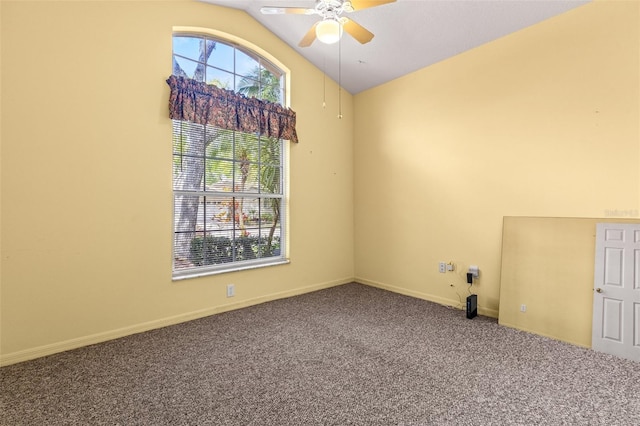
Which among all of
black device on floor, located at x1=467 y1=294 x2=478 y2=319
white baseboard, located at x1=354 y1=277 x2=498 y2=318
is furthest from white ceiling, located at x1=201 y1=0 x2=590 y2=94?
white baseboard, located at x1=354 y1=277 x2=498 y2=318

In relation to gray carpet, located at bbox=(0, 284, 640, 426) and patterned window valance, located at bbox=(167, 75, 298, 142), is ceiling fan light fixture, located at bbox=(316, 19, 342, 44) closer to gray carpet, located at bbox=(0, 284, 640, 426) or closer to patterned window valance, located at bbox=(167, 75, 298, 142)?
patterned window valance, located at bbox=(167, 75, 298, 142)

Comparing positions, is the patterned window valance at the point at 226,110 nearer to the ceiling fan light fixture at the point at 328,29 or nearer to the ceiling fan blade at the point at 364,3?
the ceiling fan light fixture at the point at 328,29

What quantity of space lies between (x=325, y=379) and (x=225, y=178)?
2540mm

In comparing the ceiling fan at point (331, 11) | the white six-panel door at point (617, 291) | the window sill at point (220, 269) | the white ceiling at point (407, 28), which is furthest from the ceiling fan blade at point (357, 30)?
the window sill at point (220, 269)

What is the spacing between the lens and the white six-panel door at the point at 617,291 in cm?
258

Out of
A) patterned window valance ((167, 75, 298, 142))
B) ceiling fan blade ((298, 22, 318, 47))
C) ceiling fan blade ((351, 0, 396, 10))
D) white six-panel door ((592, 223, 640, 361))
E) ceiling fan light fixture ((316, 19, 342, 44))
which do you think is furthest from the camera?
patterned window valance ((167, 75, 298, 142))

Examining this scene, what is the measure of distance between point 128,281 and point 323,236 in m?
2.55

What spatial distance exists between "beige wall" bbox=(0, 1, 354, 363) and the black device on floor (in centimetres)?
261

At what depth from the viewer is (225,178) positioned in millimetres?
3854

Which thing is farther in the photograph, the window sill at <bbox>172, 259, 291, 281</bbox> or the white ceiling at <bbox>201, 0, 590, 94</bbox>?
the window sill at <bbox>172, 259, 291, 281</bbox>

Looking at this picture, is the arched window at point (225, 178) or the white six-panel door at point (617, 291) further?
the arched window at point (225, 178)

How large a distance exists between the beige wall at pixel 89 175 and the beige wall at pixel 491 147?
2.32 metres

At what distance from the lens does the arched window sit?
3541 millimetres

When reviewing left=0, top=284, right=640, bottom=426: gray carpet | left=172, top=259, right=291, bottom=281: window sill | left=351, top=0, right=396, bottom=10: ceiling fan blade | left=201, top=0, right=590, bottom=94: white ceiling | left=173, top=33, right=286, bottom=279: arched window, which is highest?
left=201, top=0, right=590, bottom=94: white ceiling
